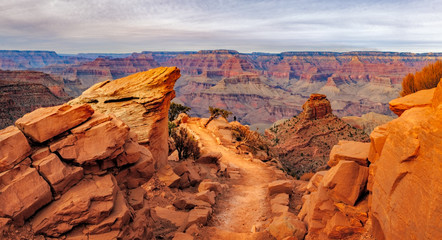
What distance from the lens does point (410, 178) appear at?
21.9ft

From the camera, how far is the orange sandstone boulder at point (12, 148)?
24.3 ft

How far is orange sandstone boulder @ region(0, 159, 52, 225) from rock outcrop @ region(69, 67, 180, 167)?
7.87 m

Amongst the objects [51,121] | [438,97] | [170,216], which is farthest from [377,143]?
[51,121]

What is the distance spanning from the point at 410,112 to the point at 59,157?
10.4 m

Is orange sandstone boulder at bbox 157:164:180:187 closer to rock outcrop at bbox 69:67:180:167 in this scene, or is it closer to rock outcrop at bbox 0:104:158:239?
rock outcrop at bbox 69:67:180:167

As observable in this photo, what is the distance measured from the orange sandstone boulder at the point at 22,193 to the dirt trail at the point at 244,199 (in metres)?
6.82

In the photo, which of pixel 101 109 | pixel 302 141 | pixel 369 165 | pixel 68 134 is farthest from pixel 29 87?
pixel 369 165

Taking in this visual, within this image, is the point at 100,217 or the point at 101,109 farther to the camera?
the point at 101,109

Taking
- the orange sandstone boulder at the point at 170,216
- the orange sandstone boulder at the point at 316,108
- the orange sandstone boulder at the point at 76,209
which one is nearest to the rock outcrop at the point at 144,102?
the orange sandstone boulder at the point at 170,216

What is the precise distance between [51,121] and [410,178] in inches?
402

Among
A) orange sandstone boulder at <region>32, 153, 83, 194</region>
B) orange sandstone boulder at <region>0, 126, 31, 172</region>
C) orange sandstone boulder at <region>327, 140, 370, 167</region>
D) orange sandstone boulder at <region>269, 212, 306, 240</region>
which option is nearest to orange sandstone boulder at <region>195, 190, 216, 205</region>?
orange sandstone boulder at <region>269, 212, 306, 240</region>

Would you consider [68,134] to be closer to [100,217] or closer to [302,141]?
[100,217]

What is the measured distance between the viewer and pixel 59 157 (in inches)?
336

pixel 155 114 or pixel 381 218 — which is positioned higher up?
pixel 155 114
